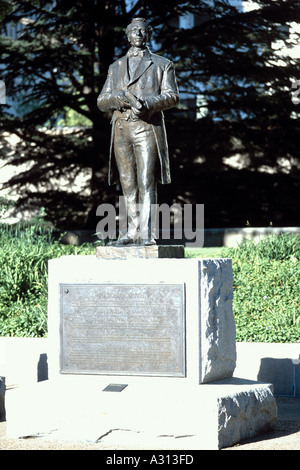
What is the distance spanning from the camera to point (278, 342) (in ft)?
25.2

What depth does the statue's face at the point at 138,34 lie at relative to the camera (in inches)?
241

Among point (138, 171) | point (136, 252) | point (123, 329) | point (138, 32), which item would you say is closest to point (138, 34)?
point (138, 32)

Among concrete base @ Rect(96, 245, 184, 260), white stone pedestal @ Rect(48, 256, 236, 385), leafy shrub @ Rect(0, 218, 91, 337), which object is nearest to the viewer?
white stone pedestal @ Rect(48, 256, 236, 385)

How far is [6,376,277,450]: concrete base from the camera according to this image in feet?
17.0

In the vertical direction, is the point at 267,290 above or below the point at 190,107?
below

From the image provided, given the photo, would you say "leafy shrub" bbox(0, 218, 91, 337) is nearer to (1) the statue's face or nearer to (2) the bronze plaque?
(2) the bronze plaque

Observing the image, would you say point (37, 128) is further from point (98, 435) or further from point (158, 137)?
point (98, 435)

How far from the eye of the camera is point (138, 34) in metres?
6.14

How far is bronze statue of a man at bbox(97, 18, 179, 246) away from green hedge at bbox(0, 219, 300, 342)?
7.71 ft

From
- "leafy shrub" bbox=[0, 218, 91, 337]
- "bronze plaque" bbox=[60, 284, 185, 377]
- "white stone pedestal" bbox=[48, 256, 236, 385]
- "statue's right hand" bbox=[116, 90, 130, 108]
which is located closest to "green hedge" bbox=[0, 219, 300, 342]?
"leafy shrub" bbox=[0, 218, 91, 337]

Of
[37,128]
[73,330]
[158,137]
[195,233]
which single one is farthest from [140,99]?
[37,128]

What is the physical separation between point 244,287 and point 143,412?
148 inches

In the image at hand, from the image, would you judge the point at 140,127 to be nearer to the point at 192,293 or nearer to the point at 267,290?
the point at 192,293

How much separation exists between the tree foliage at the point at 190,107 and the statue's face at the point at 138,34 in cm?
971
